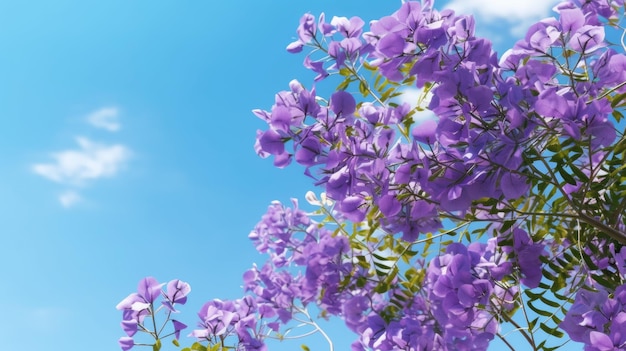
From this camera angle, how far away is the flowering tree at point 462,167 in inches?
86.5

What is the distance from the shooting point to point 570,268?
106 inches

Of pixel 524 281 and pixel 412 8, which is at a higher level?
pixel 412 8

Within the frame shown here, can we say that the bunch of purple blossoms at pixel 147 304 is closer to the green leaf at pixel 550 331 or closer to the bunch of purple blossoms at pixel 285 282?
the bunch of purple blossoms at pixel 285 282

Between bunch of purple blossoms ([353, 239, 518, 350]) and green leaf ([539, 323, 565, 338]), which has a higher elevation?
bunch of purple blossoms ([353, 239, 518, 350])

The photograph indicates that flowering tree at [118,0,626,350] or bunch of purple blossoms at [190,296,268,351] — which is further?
bunch of purple blossoms at [190,296,268,351]

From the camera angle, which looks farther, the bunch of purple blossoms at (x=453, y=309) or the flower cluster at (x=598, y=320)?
the bunch of purple blossoms at (x=453, y=309)

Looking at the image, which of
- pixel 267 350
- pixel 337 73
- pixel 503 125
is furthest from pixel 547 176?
pixel 267 350

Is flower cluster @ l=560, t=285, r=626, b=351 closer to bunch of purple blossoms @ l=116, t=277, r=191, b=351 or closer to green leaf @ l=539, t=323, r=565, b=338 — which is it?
green leaf @ l=539, t=323, r=565, b=338

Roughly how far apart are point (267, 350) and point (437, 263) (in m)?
1.02

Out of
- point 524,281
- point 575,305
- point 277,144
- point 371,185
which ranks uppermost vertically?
point 277,144

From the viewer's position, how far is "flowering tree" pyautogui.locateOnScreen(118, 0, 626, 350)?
7.21ft

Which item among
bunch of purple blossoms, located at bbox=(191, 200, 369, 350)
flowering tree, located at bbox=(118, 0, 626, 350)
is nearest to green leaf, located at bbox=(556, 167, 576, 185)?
flowering tree, located at bbox=(118, 0, 626, 350)

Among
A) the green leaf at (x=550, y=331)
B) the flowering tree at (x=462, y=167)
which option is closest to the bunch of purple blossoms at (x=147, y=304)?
the flowering tree at (x=462, y=167)

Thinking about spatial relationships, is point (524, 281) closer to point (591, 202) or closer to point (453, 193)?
point (591, 202)
